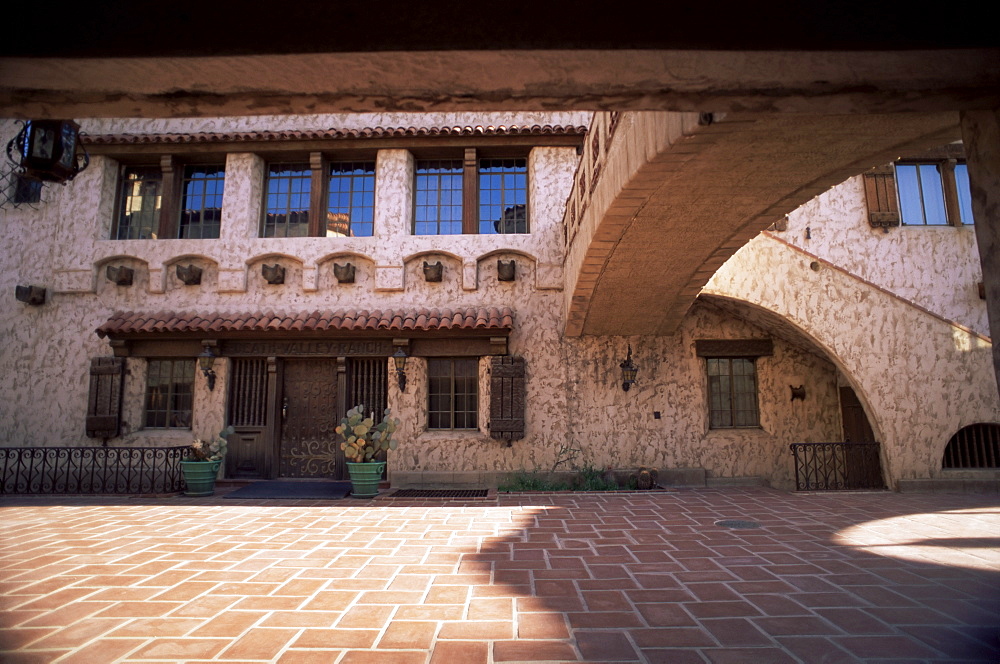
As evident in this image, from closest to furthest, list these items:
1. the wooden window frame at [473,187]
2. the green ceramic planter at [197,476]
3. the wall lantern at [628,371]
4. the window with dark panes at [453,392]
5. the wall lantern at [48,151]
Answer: the wall lantern at [48,151] < the green ceramic planter at [197,476] < the wall lantern at [628,371] < the window with dark panes at [453,392] < the wooden window frame at [473,187]

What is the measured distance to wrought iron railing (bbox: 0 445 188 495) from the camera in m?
10.1

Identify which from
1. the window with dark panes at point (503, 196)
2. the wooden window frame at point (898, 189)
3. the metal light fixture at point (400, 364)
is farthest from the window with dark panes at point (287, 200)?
the wooden window frame at point (898, 189)

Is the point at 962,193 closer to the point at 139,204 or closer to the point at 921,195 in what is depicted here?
the point at 921,195

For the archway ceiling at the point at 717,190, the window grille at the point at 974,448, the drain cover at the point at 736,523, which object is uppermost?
the archway ceiling at the point at 717,190

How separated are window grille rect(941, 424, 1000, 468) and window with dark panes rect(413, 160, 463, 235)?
34.5ft

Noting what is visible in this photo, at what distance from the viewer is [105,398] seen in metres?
10.8

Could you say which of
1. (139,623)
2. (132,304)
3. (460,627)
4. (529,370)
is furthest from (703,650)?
(132,304)

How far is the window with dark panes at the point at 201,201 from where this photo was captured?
472 inches

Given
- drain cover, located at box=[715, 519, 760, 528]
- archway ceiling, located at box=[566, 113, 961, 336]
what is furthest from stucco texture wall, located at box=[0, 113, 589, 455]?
drain cover, located at box=[715, 519, 760, 528]

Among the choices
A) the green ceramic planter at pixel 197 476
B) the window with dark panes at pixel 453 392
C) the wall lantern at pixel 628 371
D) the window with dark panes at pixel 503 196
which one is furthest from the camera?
the window with dark panes at pixel 503 196

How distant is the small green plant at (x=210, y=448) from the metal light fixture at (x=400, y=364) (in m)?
3.43

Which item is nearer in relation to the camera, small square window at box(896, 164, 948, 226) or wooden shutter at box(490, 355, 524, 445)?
wooden shutter at box(490, 355, 524, 445)

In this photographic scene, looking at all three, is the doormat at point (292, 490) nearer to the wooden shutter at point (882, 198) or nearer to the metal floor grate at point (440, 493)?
the metal floor grate at point (440, 493)

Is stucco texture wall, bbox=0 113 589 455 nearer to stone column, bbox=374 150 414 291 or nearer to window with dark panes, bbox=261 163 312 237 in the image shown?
stone column, bbox=374 150 414 291
